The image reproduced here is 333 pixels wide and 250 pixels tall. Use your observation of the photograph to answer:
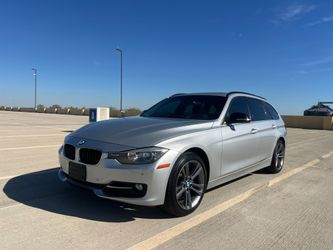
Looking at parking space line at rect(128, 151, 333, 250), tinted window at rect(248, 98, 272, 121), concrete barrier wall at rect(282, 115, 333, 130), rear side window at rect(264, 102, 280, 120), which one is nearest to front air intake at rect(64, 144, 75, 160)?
parking space line at rect(128, 151, 333, 250)

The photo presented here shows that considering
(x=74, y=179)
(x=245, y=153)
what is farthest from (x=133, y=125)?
(x=245, y=153)

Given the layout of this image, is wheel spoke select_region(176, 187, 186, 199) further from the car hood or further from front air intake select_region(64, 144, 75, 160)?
front air intake select_region(64, 144, 75, 160)

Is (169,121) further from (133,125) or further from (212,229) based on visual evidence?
(212,229)

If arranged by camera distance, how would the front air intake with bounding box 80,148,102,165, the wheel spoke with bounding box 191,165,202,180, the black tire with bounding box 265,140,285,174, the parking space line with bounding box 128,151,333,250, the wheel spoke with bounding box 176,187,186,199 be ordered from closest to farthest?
the parking space line with bounding box 128,151,333,250 → the front air intake with bounding box 80,148,102,165 → the wheel spoke with bounding box 176,187,186,199 → the wheel spoke with bounding box 191,165,202,180 → the black tire with bounding box 265,140,285,174

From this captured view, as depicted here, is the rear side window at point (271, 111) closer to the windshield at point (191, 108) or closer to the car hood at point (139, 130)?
the windshield at point (191, 108)

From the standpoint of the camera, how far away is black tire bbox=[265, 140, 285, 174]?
708 cm

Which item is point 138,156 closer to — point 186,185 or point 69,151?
point 186,185

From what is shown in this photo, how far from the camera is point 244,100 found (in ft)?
20.5

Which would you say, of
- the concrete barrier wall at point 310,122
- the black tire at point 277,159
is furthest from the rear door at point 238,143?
the concrete barrier wall at point 310,122

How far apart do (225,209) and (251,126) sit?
6.13 feet

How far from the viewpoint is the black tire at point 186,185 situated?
4.11 metres

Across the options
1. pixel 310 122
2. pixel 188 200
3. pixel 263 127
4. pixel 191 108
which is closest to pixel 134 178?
pixel 188 200

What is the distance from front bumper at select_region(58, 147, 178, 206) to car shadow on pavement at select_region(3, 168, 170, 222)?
1.12 feet

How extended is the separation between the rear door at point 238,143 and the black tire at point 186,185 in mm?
610
